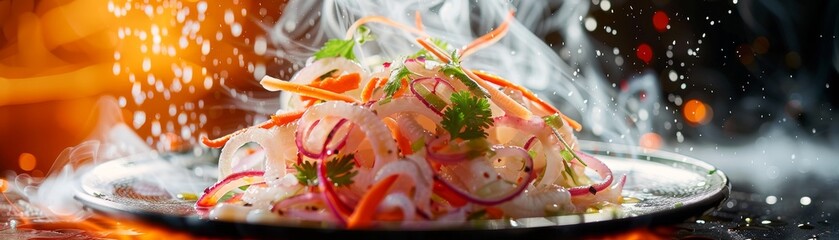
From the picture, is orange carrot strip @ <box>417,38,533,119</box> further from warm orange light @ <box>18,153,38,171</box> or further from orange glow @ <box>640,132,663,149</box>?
warm orange light @ <box>18,153,38,171</box>

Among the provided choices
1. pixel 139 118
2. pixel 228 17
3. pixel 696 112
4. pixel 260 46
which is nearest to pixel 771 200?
pixel 696 112

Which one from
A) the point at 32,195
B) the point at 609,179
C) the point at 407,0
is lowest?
the point at 32,195

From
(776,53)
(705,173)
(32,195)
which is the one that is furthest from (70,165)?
(776,53)

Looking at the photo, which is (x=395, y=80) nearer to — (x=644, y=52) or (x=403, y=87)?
(x=403, y=87)

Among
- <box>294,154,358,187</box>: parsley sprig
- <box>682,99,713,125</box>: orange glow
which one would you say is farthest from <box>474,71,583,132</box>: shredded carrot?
<box>682,99,713,125</box>: orange glow

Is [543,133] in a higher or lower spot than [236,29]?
lower

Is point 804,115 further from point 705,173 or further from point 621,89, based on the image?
point 705,173

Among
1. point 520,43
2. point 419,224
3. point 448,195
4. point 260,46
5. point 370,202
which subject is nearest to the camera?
point 419,224
